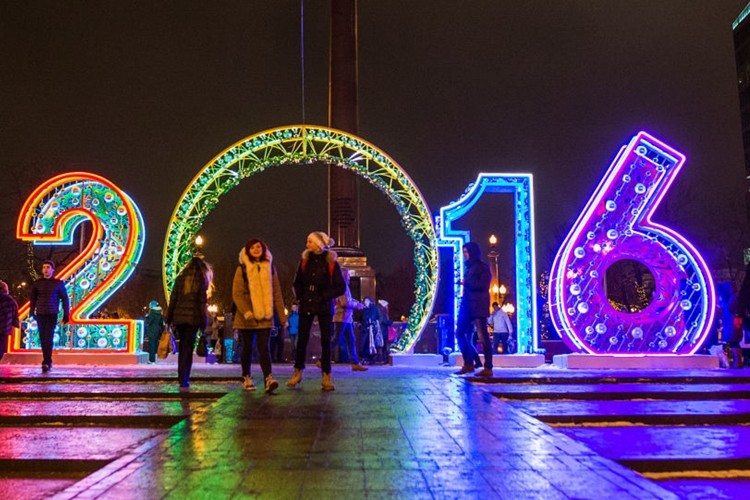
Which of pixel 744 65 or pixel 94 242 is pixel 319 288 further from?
pixel 744 65

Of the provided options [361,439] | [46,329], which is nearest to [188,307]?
[361,439]

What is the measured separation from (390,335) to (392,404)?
12.6 meters

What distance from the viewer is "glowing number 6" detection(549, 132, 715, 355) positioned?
14.3m

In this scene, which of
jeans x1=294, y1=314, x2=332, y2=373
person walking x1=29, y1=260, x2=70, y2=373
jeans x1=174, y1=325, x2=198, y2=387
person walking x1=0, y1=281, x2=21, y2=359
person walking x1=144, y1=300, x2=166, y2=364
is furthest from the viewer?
person walking x1=144, y1=300, x2=166, y2=364

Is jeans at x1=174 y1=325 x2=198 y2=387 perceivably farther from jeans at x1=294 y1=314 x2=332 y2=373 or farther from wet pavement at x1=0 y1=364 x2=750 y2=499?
jeans at x1=294 y1=314 x2=332 y2=373

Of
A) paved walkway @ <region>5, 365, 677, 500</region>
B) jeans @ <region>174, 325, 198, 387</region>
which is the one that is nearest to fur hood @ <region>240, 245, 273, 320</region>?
jeans @ <region>174, 325, 198, 387</region>

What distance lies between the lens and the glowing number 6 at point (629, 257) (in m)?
14.3

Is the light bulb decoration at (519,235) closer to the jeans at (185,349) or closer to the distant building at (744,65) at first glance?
the jeans at (185,349)

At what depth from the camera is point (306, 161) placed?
62.2ft

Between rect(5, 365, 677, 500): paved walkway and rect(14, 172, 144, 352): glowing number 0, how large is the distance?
34.7ft

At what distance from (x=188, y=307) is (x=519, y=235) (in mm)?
8858

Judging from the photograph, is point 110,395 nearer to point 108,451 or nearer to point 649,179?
point 108,451

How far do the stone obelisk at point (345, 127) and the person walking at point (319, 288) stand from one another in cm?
1461

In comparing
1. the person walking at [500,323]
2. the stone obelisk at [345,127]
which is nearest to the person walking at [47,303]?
the person walking at [500,323]
